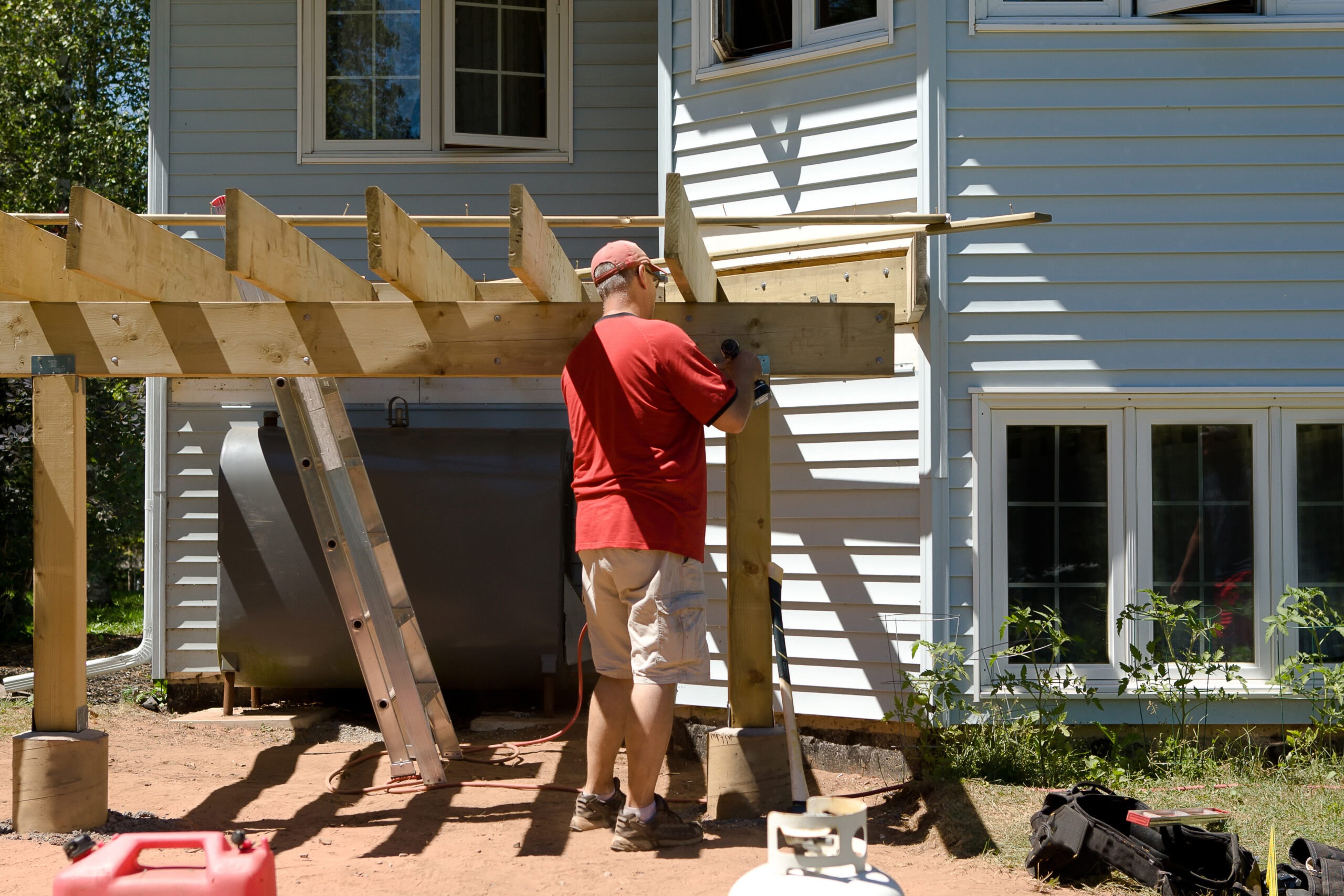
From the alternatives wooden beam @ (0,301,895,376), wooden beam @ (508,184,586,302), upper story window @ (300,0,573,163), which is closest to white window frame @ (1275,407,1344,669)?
wooden beam @ (0,301,895,376)

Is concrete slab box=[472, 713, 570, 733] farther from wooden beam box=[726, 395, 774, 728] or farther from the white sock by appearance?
the white sock

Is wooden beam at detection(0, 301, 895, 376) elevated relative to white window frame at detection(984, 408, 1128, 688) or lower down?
elevated

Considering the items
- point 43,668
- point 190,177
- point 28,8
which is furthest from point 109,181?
point 43,668

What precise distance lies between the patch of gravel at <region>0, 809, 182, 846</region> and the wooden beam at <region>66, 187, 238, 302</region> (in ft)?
6.64

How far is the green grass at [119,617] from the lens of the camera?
1316 centimetres

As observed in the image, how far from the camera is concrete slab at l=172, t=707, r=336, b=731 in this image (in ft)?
21.4

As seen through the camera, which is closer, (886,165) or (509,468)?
(886,165)

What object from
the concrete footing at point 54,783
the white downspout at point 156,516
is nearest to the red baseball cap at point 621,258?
the concrete footing at point 54,783

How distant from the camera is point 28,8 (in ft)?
39.9

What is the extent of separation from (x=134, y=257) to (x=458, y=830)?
8.29 feet

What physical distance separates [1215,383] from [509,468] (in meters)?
3.82

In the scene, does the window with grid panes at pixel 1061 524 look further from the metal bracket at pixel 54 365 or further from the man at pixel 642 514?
the metal bracket at pixel 54 365

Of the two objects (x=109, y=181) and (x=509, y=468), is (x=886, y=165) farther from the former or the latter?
(x=109, y=181)

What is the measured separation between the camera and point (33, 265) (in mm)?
4355
